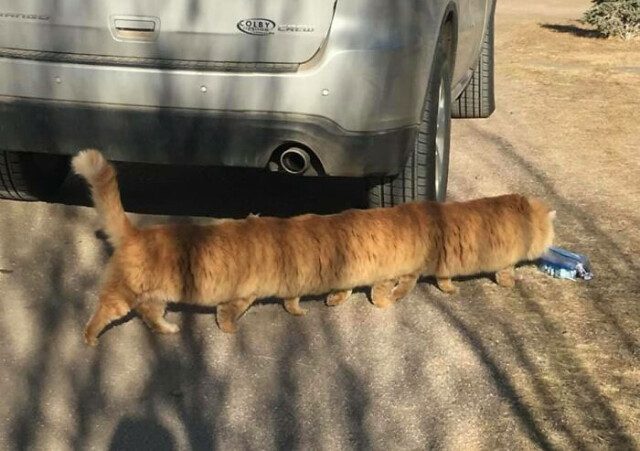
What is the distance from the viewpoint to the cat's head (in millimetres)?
4562

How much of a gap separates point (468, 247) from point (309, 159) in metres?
0.79

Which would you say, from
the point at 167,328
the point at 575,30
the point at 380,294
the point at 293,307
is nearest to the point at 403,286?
the point at 380,294

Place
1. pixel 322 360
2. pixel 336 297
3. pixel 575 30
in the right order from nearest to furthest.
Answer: pixel 322 360, pixel 336 297, pixel 575 30

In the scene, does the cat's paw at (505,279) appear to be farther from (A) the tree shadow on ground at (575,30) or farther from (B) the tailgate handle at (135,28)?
(A) the tree shadow on ground at (575,30)

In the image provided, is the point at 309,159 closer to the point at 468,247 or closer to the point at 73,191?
the point at 468,247

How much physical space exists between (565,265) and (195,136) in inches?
69.9

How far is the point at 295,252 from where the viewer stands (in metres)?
4.08

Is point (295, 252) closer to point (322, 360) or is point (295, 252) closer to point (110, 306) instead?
point (322, 360)

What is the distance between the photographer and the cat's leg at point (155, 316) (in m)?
3.97

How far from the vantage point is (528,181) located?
6246 millimetres

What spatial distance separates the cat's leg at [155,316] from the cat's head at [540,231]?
64.4 inches

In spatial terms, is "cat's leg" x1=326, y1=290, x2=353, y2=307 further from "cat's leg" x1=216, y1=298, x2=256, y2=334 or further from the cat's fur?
"cat's leg" x1=216, y1=298, x2=256, y2=334

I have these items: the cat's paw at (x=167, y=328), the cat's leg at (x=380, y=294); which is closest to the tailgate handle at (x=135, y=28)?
the cat's paw at (x=167, y=328)

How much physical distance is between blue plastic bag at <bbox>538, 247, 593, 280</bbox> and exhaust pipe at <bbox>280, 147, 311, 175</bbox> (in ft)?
4.12
